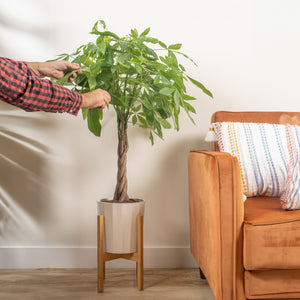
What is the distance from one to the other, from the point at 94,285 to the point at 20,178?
0.79 meters

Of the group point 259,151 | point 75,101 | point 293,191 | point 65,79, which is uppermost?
point 65,79

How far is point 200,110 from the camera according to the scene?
2287 millimetres

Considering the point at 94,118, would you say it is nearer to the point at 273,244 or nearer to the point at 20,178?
the point at 20,178

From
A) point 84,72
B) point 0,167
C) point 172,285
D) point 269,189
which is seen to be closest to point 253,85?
point 269,189

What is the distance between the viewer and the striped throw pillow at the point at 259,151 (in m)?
1.81

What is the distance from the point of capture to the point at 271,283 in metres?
1.38

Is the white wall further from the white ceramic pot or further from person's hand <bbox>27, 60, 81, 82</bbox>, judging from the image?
person's hand <bbox>27, 60, 81, 82</bbox>

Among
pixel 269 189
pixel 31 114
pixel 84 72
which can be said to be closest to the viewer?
pixel 84 72

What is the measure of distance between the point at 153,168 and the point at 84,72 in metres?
0.82

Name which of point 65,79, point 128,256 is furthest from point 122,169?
point 65,79

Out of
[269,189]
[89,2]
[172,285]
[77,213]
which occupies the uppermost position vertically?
[89,2]

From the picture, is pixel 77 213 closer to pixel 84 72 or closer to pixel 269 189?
pixel 84 72

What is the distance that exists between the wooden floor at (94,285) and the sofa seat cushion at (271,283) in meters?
0.42

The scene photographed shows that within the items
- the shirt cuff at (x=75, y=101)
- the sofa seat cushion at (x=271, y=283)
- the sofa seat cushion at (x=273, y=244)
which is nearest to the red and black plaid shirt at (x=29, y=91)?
the shirt cuff at (x=75, y=101)
